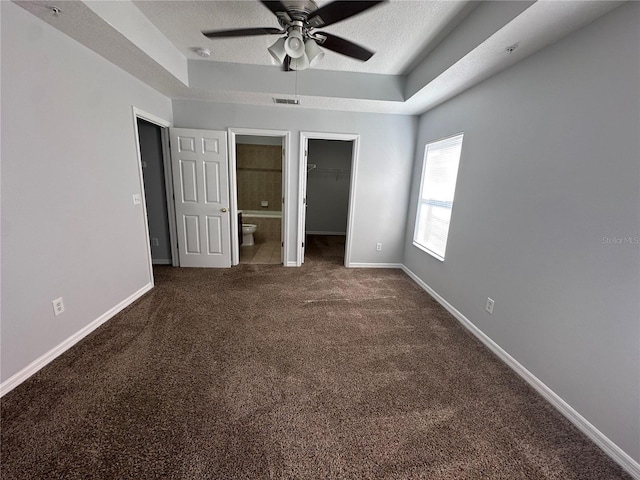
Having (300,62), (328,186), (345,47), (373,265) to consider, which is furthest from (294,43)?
(328,186)

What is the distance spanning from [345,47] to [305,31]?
13.8 inches

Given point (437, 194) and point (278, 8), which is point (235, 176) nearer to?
point (278, 8)

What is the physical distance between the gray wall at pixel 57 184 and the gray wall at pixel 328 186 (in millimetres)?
3801

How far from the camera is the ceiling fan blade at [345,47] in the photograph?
6.24ft

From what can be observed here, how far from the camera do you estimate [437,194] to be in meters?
3.33

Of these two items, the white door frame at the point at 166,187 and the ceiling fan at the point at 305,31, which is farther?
the white door frame at the point at 166,187

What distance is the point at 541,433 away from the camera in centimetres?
149

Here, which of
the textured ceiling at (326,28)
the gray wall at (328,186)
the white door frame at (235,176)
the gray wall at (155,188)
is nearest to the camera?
the textured ceiling at (326,28)

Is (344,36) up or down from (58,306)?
up

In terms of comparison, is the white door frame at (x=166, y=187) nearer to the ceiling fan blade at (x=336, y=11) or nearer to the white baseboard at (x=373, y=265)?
the ceiling fan blade at (x=336, y=11)

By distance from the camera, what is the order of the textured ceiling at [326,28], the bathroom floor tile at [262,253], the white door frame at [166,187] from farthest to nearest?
the bathroom floor tile at [262,253]
the white door frame at [166,187]
the textured ceiling at [326,28]

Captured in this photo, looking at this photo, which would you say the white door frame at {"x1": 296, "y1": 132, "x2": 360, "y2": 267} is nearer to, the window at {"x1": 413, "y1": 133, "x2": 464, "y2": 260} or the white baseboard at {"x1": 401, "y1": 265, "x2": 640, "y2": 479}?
the window at {"x1": 413, "y1": 133, "x2": 464, "y2": 260}

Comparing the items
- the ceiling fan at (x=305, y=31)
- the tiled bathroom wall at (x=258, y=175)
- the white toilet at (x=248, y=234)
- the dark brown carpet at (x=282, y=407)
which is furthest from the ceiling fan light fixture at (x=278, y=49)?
the tiled bathroom wall at (x=258, y=175)

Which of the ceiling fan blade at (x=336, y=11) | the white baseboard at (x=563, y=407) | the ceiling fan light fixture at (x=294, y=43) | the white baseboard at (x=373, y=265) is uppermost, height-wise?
the ceiling fan blade at (x=336, y=11)
